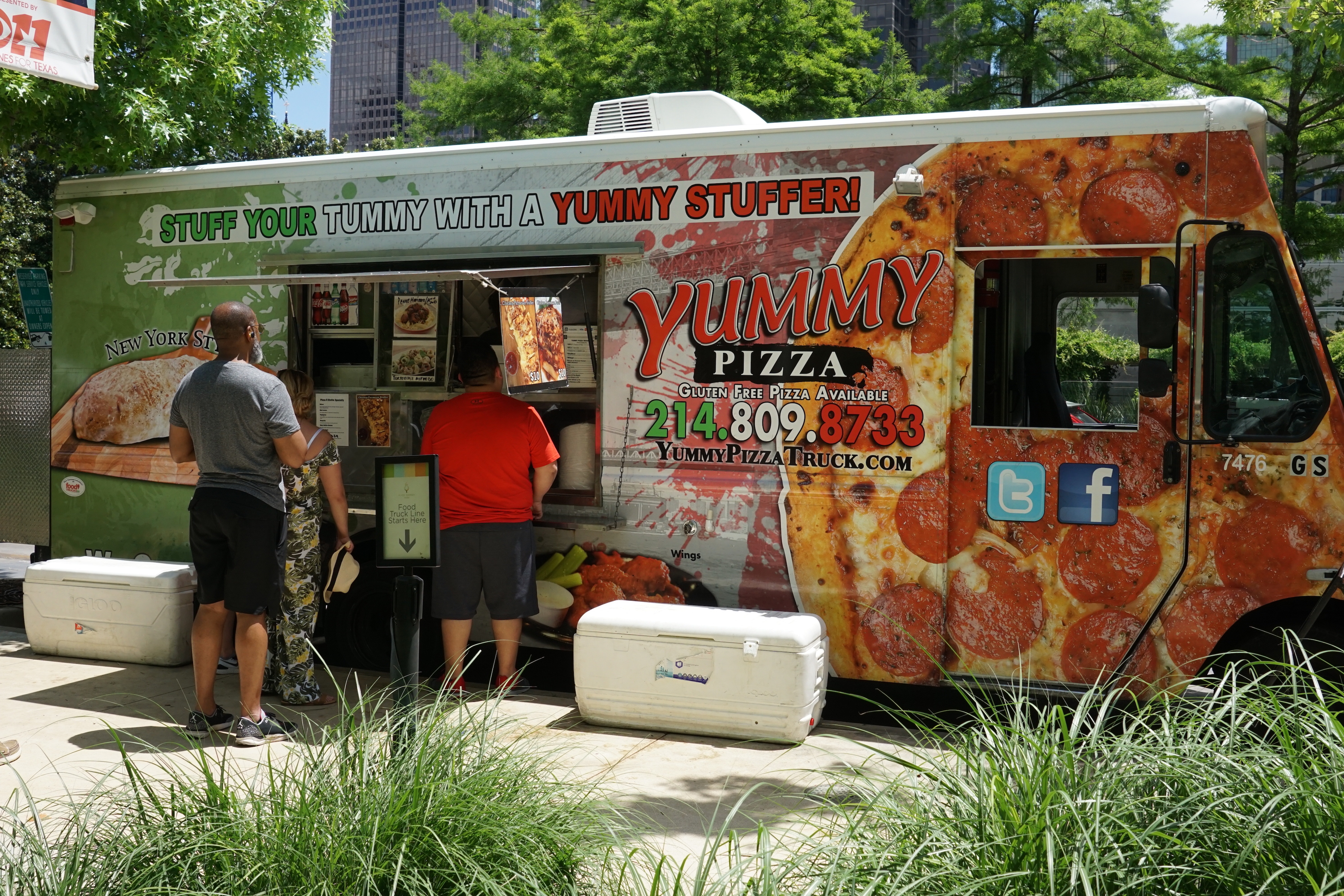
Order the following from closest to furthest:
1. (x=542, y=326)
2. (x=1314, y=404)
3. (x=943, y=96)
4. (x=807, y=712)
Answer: (x=1314, y=404) < (x=807, y=712) < (x=542, y=326) < (x=943, y=96)

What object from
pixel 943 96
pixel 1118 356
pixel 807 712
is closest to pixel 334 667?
pixel 807 712

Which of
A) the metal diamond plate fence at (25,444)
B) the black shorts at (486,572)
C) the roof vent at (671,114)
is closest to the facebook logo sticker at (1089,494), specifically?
the roof vent at (671,114)

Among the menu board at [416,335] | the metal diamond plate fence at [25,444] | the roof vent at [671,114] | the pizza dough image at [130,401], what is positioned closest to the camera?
the roof vent at [671,114]

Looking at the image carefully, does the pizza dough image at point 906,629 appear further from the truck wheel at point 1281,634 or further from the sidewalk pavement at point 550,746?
the truck wheel at point 1281,634

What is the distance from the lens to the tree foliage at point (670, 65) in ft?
55.8

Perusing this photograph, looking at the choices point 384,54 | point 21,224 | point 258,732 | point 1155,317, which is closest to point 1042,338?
point 1155,317

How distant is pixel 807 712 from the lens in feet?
17.9

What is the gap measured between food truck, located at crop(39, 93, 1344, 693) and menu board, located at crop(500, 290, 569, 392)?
0.02 metres

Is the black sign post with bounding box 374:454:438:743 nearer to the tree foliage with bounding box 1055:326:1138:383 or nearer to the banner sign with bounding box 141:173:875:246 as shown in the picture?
the banner sign with bounding box 141:173:875:246

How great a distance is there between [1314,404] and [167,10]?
25.6 ft

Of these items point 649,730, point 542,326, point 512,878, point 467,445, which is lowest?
point 649,730

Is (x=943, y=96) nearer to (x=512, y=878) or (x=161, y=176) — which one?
(x=161, y=176)

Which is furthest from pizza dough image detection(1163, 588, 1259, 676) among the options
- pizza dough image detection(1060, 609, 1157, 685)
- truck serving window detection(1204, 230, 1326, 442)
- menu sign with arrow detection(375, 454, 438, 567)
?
menu sign with arrow detection(375, 454, 438, 567)

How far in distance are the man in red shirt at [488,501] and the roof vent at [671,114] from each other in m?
1.45
